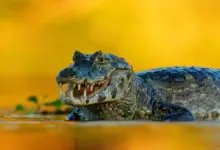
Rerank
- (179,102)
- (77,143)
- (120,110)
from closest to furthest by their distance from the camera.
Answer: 1. (77,143)
2. (120,110)
3. (179,102)

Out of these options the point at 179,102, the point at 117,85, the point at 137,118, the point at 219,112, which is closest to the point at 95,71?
the point at 117,85

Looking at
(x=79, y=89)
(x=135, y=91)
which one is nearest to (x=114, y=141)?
(x=79, y=89)

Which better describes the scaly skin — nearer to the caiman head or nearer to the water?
the caiman head

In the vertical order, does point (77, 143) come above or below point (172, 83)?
below

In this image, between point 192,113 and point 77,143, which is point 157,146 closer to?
point 77,143

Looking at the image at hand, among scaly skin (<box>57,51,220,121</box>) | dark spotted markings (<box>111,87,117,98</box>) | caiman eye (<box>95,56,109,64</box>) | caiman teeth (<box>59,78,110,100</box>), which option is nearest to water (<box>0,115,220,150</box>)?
caiman teeth (<box>59,78,110,100</box>)

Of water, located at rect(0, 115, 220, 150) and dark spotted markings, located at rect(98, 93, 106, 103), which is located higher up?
dark spotted markings, located at rect(98, 93, 106, 103)

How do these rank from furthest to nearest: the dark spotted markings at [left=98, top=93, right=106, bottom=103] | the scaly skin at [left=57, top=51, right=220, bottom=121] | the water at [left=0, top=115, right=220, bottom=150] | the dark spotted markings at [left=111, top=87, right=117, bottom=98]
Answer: the dark spotted markings at [left=111, top=87, right=117, bottom=98] → the dark spotted markings at [left=98, top=93, right=106, bottom=103] → the scaly skin at [left=57, top=51, right=220, bottom=121] → the water at [left=0, top=115, right=220, bottom=150]

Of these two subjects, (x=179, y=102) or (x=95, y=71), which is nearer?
(x=95, y=71)
